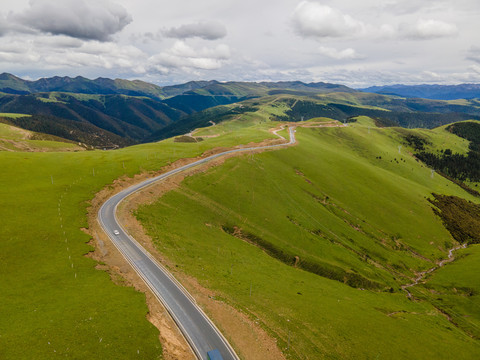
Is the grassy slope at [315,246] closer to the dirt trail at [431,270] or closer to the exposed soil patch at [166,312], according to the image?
the dirt trail at [431,270]

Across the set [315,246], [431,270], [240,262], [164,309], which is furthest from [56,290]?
[431,270]

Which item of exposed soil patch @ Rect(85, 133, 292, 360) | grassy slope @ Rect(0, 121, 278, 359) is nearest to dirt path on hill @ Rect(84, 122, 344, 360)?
exposed soil patch @ Rect(85, 133, 292, 360)

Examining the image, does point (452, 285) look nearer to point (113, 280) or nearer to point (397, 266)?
point (397, 266)

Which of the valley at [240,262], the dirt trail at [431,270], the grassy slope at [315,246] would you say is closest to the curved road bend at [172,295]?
the valley at [240,262]

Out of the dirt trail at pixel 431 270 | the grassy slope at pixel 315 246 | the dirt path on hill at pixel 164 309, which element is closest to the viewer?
the dirt path on hill at pixel 164 309

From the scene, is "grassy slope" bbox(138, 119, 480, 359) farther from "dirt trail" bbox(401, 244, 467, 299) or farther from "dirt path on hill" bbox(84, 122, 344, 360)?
"dirt path on hill" bbox(84, 122, 344, 360)

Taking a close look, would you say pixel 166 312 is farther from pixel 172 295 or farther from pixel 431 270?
pixel 431 270

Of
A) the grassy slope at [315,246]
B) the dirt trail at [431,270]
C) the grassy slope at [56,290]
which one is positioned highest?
the grassy slope at [56,290]
